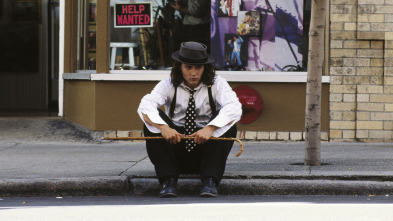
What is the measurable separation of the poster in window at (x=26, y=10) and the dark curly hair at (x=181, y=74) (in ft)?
27.3

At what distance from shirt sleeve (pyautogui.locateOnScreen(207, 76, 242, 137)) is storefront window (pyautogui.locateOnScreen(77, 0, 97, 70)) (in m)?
4.46

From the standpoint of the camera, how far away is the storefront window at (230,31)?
10914 mm

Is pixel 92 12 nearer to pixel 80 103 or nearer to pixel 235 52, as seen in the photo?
pixel 80 103

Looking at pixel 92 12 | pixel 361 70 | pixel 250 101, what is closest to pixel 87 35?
pixel 92 12

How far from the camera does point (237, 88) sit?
1080cm

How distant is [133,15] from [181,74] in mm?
4036

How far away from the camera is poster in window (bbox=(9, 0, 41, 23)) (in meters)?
A: 14.8

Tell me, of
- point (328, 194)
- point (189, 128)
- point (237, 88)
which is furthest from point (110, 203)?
point (237, 88)

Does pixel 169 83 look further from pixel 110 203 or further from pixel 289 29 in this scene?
pixel 289 29

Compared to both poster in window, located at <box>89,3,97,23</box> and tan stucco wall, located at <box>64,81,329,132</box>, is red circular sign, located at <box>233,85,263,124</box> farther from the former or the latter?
poster in window, located at <box>89,3,97,23</box>

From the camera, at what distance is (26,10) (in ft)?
48.7

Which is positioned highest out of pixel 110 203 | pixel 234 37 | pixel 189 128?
pixel 234 37

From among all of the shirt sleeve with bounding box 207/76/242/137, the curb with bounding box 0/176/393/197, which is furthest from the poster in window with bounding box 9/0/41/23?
the shirt sleeve with bounding box 207/76/242/137

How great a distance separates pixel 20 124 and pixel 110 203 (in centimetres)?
547
